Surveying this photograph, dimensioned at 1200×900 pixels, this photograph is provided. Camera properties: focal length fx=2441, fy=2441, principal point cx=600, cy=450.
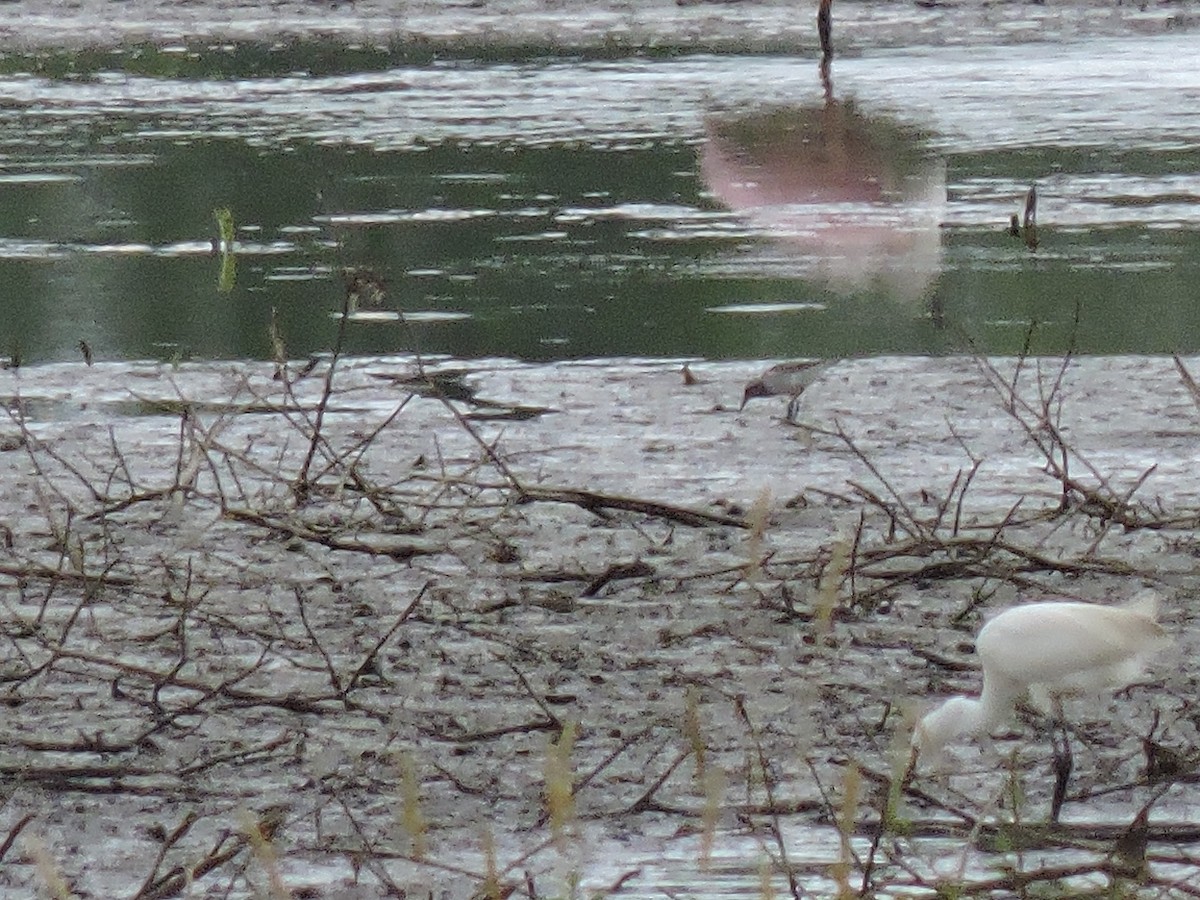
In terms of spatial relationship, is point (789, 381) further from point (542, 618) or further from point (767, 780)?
point (767, 780)

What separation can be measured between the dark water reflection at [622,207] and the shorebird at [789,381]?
2.64 feet

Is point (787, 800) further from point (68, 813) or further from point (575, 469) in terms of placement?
point (575, 469)

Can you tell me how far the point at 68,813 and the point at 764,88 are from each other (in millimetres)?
12145

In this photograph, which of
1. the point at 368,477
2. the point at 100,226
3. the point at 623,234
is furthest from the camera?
the point at 100,226

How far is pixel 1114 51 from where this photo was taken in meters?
17.5

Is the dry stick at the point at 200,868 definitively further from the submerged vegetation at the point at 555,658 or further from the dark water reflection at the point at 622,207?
the dark water reflection at the point at 622,207

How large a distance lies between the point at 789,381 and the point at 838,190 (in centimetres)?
494

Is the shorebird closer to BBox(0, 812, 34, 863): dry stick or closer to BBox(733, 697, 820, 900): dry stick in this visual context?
BBox(733, 697, 820, 900): dry stick

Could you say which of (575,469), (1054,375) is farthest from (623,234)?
(575,469)

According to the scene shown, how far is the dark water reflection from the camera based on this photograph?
29.4 ft

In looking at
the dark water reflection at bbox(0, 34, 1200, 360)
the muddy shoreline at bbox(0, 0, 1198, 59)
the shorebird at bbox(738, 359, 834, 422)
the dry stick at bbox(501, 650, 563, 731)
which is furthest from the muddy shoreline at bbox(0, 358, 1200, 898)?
the muddy shoreline at bbox(0, 0, 1198, 59)

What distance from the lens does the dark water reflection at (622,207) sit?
8.95 metres

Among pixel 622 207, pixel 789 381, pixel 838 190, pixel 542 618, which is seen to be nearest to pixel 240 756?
pixel 542 618

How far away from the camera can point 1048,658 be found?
395cm
